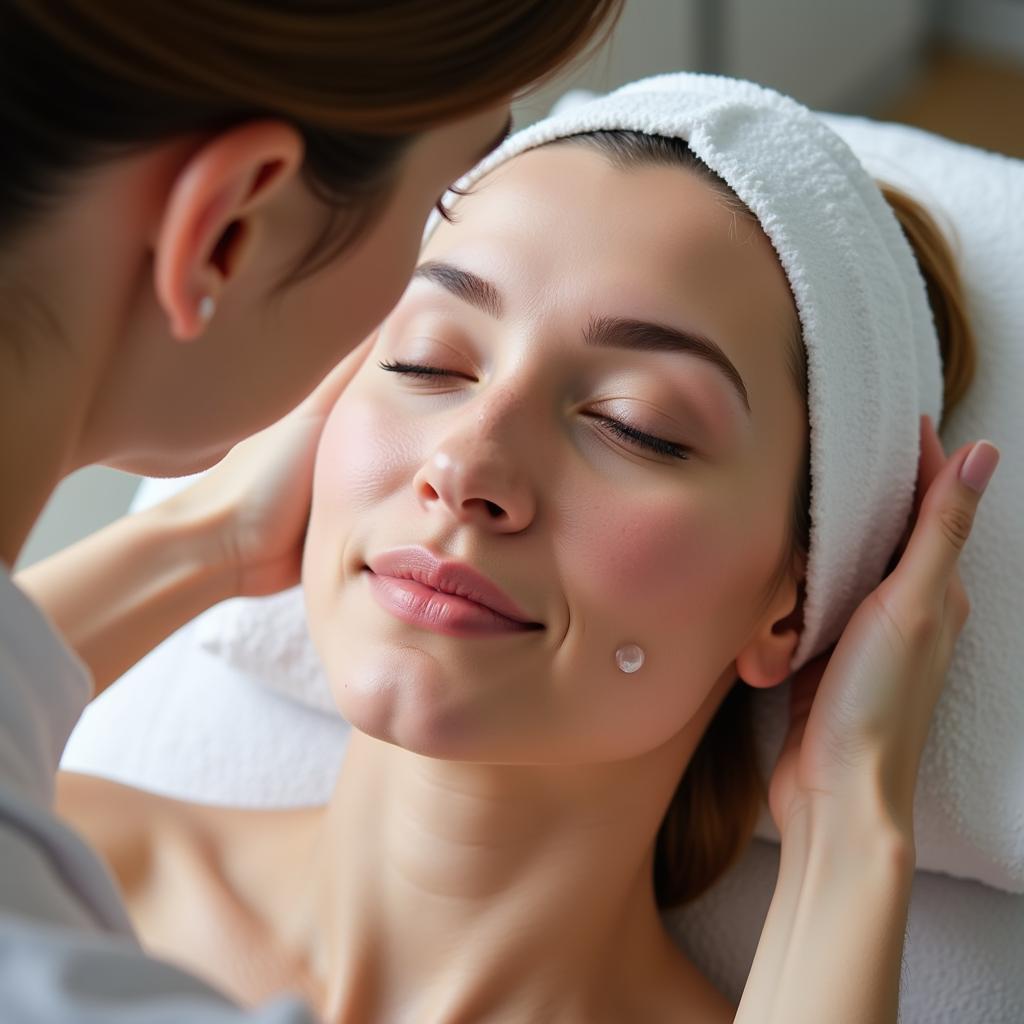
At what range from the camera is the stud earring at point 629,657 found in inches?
Result: 45.5

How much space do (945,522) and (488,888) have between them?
0.54m

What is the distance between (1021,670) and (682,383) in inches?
20.0

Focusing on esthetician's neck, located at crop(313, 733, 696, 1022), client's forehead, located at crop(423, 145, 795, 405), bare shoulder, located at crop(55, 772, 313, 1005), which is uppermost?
client's forehead, located at crop(423, 145, 795, 405)

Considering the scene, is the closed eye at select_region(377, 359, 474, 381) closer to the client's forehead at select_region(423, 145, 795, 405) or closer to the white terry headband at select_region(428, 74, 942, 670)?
the client's forehead at select_region(423, 145, 795, 405)

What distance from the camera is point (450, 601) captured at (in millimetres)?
1125

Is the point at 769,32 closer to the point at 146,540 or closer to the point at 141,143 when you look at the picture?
the point at 146,540

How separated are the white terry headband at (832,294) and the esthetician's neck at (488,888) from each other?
256 mm

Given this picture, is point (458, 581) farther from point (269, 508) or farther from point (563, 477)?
point (269, 508)

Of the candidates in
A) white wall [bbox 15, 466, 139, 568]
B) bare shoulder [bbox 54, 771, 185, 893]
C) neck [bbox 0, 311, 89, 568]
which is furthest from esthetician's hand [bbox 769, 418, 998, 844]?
white wall [bbox 15, 466, 139, 568]

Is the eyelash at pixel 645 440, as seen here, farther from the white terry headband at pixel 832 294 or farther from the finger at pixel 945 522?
the finger at pixel 945 522

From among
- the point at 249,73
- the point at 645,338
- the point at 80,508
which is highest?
the point at 249,73

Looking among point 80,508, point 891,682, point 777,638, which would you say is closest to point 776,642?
point 777,638

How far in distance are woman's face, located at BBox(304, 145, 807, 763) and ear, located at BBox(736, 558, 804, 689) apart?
41 millimetres

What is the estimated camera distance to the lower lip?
44.3 inches
